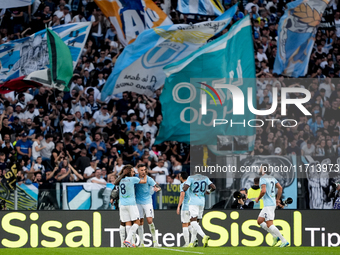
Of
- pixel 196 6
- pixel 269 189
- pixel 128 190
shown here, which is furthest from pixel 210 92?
pixel 128 190

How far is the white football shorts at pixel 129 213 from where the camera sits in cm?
Answer: 1322

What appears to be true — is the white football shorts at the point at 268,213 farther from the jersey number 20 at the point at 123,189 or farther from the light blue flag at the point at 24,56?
the light blue flag at the point at 24,56

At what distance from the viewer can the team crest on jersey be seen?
16.9m

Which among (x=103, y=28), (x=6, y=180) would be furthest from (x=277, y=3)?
(x=6, y=180)

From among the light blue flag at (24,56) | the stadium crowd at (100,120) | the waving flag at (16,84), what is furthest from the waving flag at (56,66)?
the stadium crowd at (100,120)

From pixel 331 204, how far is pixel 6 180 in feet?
26.8

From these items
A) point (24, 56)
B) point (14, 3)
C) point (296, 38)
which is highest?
point (14, 3)

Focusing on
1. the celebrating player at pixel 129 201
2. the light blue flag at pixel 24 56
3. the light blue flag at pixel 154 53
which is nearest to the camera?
the celebrating player at pixel 129 201

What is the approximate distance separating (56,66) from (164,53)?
309cm

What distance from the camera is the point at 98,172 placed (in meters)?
15.5

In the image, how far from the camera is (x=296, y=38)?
18.6 metres

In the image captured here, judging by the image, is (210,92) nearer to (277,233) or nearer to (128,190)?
(128,190)

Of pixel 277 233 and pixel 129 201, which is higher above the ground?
pixel 129 201

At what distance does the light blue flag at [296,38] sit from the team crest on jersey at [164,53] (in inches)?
131
